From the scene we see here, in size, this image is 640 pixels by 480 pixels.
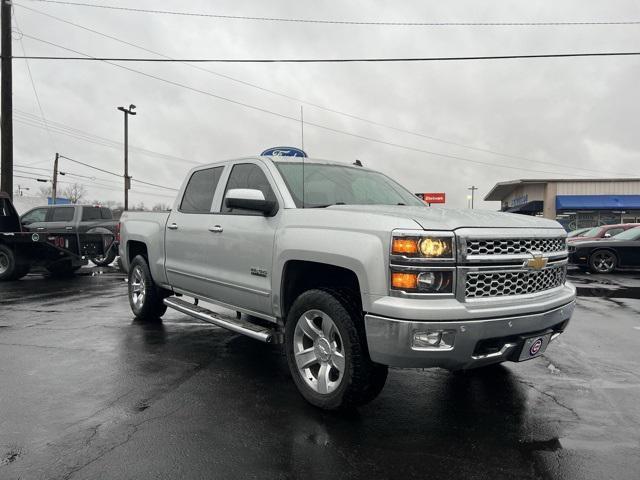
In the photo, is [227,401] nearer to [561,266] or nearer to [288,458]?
[288,458]

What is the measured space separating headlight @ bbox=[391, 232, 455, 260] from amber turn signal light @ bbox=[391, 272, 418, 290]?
0.40ft

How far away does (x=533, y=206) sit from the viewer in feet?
120

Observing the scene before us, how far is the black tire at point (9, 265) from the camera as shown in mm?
11323

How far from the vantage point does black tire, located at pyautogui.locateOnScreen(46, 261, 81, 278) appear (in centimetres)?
1238

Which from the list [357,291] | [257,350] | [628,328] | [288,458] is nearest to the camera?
[288,458]

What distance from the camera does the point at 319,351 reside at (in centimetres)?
360

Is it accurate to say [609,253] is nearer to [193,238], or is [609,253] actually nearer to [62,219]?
[193,238]

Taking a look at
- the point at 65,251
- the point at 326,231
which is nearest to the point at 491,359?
the point at 326,231

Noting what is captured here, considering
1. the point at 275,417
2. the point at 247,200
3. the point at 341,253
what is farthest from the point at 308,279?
the point at 275,417

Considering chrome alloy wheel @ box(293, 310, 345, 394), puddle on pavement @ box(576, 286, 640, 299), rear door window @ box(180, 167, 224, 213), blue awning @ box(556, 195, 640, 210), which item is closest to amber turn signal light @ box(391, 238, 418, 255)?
chrome alloy wheel @ box(293, 310, 345, 394)

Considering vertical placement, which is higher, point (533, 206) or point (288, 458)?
point (533, 206)

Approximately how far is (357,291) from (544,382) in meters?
2.05

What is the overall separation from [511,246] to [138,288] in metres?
5.15

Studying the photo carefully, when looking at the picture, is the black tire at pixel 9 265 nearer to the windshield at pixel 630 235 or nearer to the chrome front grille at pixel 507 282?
the chrome front grille at pixel 507 282
